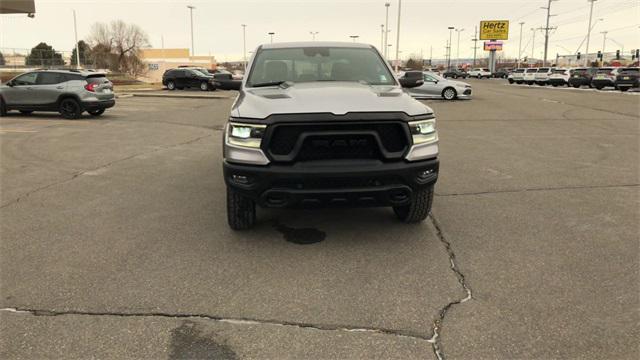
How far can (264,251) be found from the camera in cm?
447

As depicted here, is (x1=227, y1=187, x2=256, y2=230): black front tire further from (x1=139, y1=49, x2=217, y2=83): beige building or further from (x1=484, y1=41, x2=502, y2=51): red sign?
(x1=484, y1=41, x2=502, y2=51): red sign

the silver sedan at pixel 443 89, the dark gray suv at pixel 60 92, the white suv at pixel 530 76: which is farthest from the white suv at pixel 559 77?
the dark gray suv at pixel 60 92

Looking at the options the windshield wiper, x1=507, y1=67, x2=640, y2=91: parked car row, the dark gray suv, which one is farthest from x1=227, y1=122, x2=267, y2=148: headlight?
x1=507, y1=67, x2=640, y2=91: parked car row

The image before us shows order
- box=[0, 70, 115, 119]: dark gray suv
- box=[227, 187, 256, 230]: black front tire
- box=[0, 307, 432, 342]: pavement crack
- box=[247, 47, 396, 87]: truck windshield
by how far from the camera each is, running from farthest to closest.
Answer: box=[0, 70, 115, 119]: dark gray suv < box=[247, 47, 396, 87]: truck windshield < box=[227, 187, 256, 230]: black front tire < box=[0, 307, 432, 342]: pavement crack

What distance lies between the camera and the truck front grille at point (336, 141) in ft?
13.5

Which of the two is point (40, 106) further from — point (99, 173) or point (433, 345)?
point (433, 345)

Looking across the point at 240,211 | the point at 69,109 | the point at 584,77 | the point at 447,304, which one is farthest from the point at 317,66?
the point at 584,77

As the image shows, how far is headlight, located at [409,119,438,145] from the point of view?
14.1ft

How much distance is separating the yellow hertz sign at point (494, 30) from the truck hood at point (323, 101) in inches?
3891

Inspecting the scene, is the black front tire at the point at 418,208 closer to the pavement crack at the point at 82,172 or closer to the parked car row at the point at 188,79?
the pavement crack at the point at 82,172

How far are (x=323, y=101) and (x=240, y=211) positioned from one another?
1.32 m

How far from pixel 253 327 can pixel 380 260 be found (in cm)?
146

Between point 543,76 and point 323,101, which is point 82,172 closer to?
point 323,101

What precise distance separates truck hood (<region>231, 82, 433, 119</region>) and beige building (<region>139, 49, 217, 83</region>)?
75.8 m
